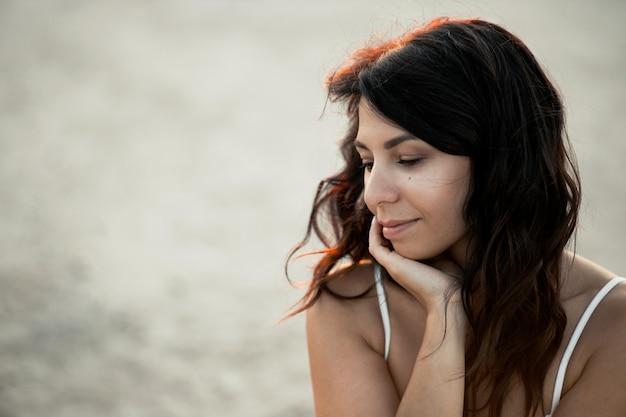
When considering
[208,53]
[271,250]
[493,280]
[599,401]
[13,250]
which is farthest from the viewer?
[208,53]

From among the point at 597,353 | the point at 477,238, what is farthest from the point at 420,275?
the point at 597,353

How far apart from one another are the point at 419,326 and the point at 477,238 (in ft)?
1.29

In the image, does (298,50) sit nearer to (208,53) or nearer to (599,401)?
(208,53)

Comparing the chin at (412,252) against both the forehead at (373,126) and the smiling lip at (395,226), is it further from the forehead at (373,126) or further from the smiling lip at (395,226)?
the forehead at (373,126)

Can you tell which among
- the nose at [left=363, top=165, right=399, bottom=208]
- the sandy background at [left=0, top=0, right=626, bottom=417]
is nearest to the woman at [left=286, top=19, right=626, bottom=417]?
the nose at [left=363, top=165, right=399, bottom=208]

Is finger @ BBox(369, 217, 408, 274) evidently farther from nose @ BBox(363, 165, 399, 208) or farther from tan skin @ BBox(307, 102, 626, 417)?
nose @ BBox(363, 165, 399, 208)

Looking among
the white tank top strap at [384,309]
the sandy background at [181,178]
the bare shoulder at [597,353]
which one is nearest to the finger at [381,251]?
the white tank top strap at [384,309]

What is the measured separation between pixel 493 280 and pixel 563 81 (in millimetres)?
5985

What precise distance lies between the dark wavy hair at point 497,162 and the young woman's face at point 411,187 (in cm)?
3

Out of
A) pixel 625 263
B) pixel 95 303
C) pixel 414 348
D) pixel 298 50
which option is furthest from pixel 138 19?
pixel 414 348

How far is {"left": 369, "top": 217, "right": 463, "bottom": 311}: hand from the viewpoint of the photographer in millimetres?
2355

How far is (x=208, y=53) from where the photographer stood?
8797mm

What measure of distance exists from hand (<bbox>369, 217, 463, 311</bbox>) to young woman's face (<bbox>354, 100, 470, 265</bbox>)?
0.14ft

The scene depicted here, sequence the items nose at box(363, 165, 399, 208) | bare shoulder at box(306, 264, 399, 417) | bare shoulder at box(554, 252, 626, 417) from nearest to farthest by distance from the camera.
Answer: bare shoulder at box(554, 252, 626, 417) < nose at box(363, 165, 399, 208) < bare shoulder at box(306, 264, 399, 417)
